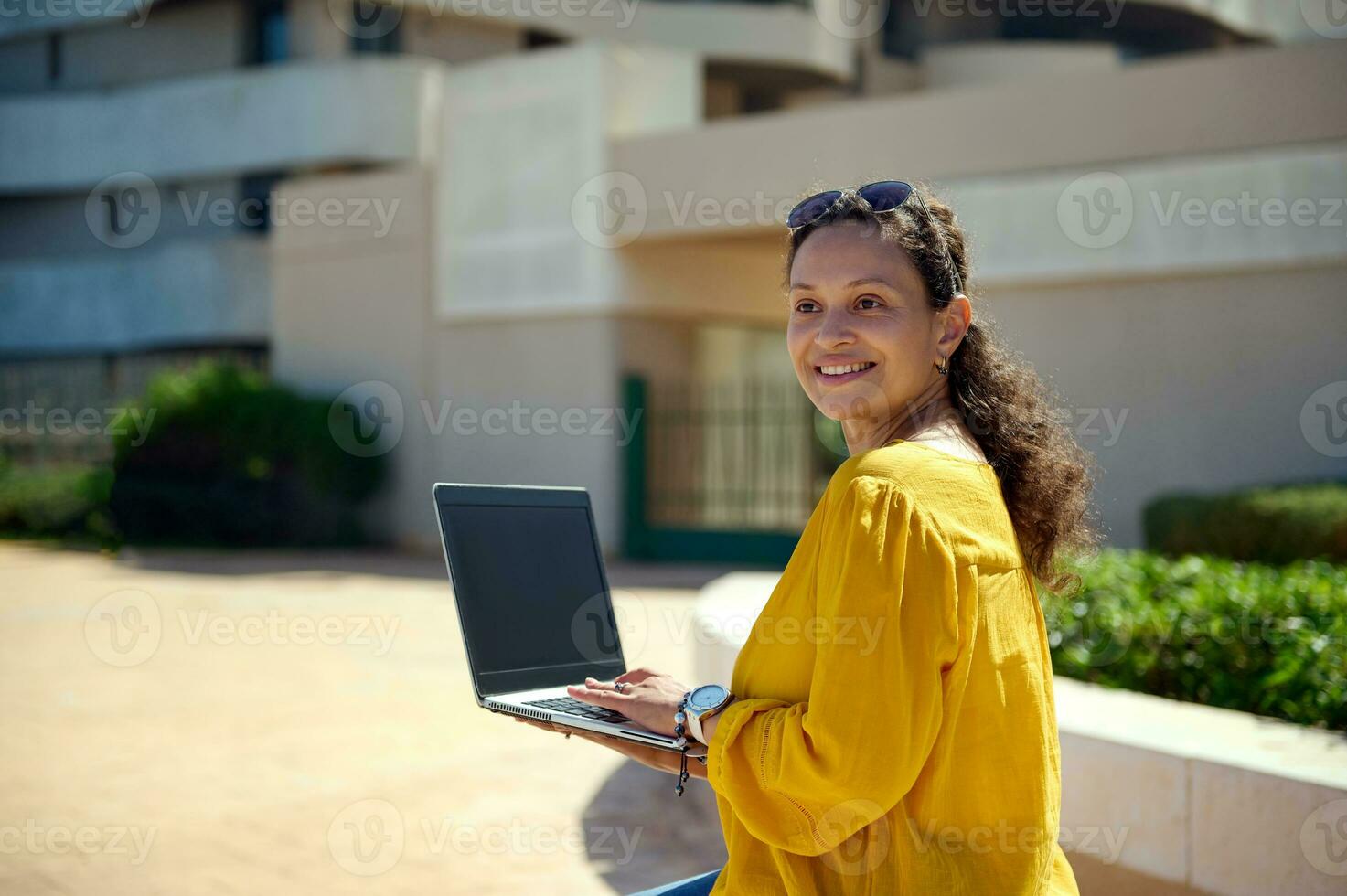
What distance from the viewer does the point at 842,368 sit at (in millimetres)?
2016

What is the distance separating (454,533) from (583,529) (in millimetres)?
338

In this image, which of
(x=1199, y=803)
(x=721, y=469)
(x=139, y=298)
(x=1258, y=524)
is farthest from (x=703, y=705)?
(x=139, y=298)

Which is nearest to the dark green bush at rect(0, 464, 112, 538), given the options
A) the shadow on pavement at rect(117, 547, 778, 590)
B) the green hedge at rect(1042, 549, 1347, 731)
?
the shadow on pavement at rect(117, 547, 778, 590)

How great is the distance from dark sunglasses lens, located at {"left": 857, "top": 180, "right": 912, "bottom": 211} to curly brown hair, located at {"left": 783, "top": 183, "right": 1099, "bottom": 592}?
13 millimetres

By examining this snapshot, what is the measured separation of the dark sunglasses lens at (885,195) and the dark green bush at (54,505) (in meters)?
18.5

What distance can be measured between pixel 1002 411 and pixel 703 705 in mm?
659

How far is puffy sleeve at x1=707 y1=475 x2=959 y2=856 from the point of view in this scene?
1656 mm

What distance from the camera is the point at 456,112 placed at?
1753 cm

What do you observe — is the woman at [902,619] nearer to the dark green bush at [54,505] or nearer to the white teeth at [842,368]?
the white teeth at [842,368]

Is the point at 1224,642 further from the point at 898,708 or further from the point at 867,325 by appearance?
the point at 898,708

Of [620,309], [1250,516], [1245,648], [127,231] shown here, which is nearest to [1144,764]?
[1245,648]

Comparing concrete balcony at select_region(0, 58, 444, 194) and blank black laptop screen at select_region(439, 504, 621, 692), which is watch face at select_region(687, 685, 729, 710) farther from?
concrete balcony at select_region(0, 58, 444, 194)

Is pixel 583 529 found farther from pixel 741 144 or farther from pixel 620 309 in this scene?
pixel 620 309

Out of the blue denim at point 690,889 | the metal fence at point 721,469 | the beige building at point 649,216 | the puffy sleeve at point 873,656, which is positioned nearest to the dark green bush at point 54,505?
the beige building at point 649,216
